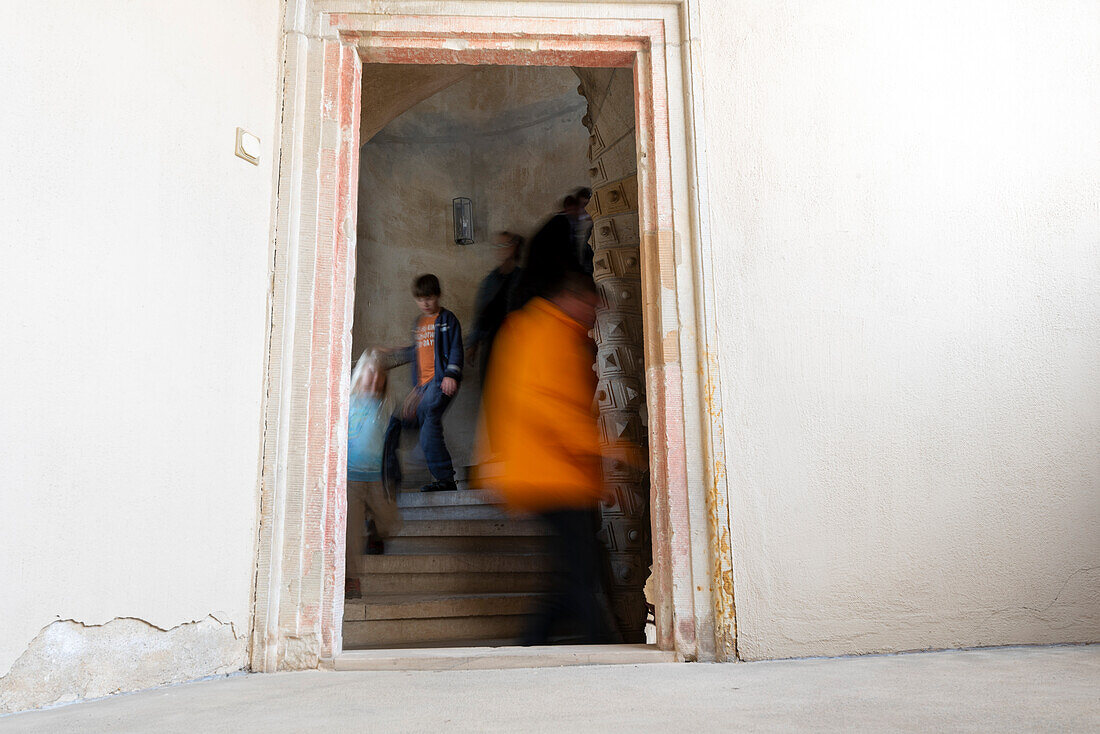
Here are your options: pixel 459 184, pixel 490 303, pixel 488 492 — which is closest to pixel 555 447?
pixel 488 492

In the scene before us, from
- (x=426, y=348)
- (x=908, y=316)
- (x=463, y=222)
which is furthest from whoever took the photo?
(x=463, y=222)

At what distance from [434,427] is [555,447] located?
253cm

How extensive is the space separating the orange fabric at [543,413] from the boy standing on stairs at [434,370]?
79.1 inches

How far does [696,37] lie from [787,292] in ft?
3.27

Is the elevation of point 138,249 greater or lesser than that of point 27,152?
lesser

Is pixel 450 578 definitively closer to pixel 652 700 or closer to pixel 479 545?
pixel 479 545

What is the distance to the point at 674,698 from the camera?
185 cm

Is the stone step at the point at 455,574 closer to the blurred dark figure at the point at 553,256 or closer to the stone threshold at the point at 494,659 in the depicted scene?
the blurred dark figure at the point at 553,256

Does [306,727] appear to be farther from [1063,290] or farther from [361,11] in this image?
[1063,290]

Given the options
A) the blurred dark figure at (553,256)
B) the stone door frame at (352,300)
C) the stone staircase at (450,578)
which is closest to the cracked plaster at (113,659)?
the stone door frame at (352,300)

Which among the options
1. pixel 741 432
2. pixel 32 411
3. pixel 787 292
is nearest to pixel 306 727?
pixel 32 411

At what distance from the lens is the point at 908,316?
269 centimetres

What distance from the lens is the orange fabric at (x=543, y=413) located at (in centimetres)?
346

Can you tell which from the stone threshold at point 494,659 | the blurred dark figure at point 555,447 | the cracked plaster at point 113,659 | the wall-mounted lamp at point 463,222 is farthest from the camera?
the wall-mounted lamp at point 463,222
